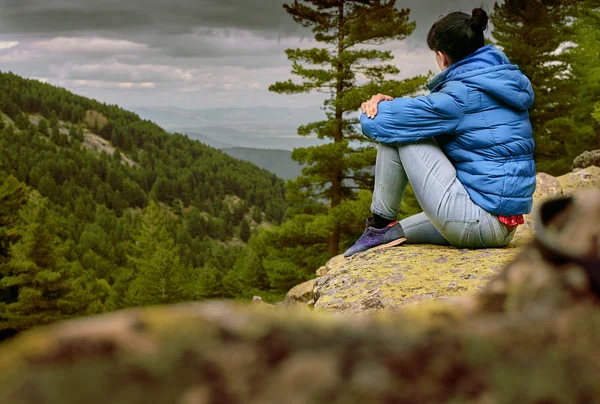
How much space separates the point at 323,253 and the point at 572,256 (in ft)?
69.1

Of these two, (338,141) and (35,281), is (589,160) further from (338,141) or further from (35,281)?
(35,281)

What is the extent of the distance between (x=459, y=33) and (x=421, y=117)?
2.15 feet

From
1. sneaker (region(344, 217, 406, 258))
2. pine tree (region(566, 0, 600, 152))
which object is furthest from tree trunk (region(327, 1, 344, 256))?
sneaker (region(344, 217, 406, 258))

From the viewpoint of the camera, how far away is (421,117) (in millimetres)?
3695

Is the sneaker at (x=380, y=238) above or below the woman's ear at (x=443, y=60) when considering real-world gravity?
below

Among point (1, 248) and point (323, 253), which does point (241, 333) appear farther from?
point (1, 248)

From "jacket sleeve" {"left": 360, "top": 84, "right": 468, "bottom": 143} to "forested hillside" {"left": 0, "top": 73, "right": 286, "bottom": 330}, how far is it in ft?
96.5

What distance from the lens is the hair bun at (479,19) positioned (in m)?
3.61

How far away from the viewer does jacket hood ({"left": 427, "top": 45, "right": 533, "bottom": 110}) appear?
360 cm

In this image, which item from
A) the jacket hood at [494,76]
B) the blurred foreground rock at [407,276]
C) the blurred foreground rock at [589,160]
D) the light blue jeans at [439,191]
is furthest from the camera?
the blurred foreground rock at [589,160]

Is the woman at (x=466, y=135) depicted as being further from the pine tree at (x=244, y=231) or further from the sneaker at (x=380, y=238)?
the pine tree at (x=244, y=231)

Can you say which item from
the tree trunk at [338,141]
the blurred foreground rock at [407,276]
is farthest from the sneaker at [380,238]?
the tree trunk at [338,141]

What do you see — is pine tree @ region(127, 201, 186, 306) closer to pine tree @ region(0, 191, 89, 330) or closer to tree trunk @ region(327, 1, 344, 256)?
pine tree @ region(0, 191, 89, 330)

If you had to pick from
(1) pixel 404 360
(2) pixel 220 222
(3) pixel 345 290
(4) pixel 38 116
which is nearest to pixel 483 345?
(1) pixel 404 360
